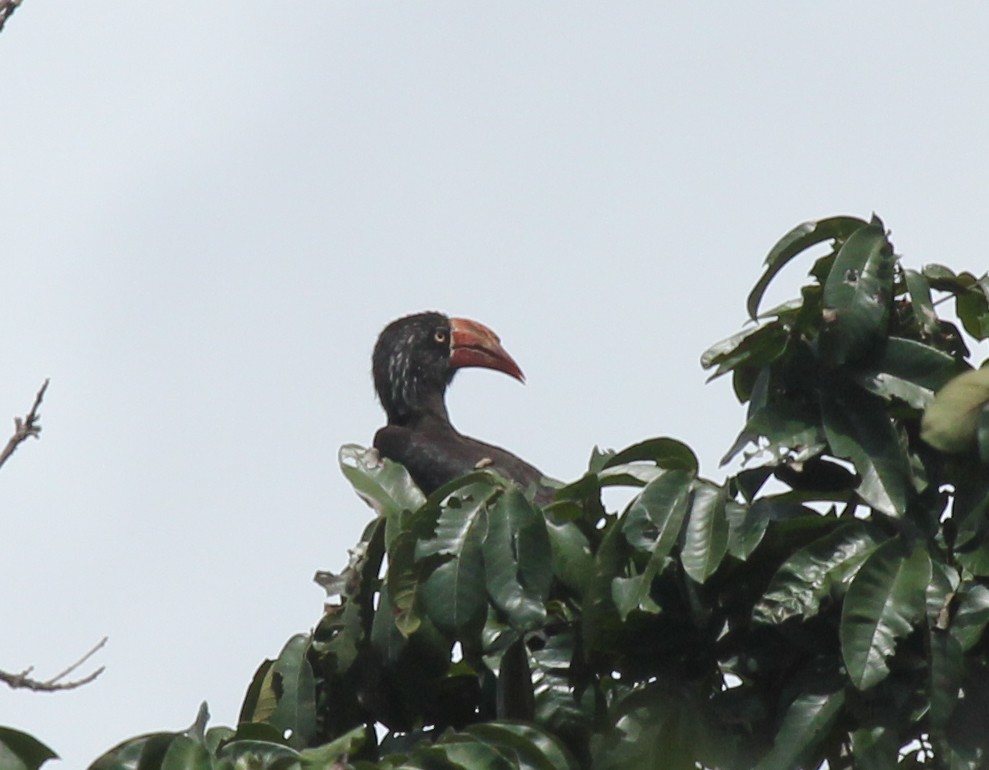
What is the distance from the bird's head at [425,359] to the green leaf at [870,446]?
4.42 m

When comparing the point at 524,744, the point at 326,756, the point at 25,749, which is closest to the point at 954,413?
the point at 524,744

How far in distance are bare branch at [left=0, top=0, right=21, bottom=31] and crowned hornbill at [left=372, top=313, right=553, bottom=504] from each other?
4138 millimetres

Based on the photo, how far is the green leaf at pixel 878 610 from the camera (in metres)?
2.70

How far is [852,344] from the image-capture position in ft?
9.92

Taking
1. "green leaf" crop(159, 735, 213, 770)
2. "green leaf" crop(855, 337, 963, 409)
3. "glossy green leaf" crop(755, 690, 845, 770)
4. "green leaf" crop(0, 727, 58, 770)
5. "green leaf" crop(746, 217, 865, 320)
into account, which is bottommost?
"glossy green leaf" crop(755, 690, 845, 770)

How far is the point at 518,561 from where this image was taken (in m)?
2.87

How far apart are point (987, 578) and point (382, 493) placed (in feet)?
3.88

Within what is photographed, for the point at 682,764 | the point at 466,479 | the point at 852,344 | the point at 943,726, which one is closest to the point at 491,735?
the point at 682,764

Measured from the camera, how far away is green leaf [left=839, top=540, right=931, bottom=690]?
2.70 metres

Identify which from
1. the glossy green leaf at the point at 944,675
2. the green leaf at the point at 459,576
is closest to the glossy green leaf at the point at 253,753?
the green leaf at the point at 459,576

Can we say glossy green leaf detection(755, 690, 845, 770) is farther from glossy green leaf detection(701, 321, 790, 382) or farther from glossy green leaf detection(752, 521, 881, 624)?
glossy green leaf detection(701, 321, 790, 382)

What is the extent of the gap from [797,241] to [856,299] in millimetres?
235

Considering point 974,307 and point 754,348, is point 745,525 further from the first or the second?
point 974,307

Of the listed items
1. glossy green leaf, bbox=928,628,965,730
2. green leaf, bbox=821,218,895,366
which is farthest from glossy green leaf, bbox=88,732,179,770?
green leaf, bbox=821,218,895,366
